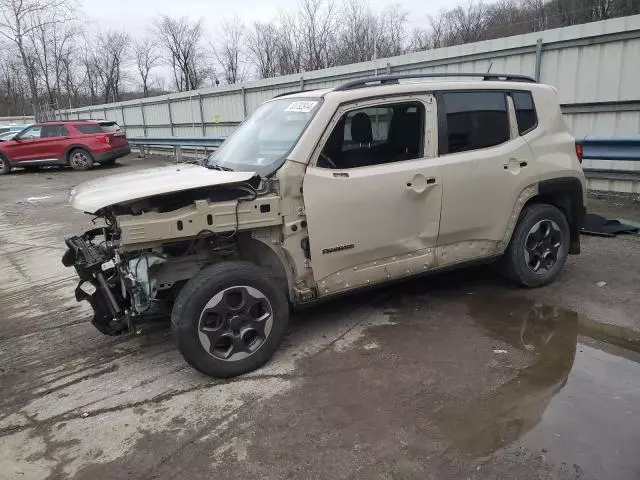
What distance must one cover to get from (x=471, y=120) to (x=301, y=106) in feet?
4.68

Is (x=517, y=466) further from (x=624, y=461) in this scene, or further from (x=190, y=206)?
(x=190, y=206)

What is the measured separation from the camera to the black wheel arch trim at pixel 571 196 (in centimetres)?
464

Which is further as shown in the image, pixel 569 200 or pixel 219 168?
pixel 569 200

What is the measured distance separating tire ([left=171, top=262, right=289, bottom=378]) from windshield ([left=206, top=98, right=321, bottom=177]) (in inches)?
31.2

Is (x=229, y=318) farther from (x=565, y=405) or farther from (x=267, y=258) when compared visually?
(x=565, y=405)

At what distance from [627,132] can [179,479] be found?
27.7ft

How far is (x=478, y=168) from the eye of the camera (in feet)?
13.8

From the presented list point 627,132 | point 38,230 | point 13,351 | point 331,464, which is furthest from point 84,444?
point 627,132

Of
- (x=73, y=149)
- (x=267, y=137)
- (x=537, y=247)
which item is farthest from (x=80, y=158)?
(x=537, y=247)

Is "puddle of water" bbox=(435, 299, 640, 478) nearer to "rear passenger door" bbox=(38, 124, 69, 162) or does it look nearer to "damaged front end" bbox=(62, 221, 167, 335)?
"damaged front end" bbox=(62, 221, 167, 335)

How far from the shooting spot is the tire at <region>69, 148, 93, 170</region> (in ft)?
58.6

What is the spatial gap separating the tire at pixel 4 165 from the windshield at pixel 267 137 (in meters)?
16.8

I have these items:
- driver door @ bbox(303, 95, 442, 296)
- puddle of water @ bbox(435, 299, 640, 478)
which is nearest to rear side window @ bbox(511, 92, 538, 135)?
driver door @ bbox(303, 95, 442, 296)

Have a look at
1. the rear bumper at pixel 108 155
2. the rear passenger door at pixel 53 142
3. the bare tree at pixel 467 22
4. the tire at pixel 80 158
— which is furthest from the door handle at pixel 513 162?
the bare tree at pixel 467 22
